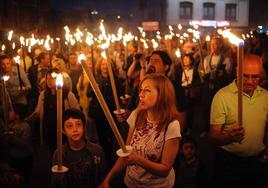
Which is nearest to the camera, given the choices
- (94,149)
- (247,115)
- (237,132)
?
(237,132)

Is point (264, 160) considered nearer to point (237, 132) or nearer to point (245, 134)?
point (245, 134)

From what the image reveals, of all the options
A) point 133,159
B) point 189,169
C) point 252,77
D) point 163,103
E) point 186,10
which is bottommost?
point 189,169

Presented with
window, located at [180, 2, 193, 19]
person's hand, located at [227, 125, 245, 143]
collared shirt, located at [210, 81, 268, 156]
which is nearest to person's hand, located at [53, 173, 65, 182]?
person's hand, located at [227, 125, 245, 143]

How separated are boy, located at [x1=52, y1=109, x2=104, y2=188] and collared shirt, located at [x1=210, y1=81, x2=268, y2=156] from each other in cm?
121

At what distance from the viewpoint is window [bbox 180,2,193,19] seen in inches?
2194

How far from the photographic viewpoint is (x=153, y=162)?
3471mm

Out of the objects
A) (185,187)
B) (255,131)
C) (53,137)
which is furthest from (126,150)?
(53,137)

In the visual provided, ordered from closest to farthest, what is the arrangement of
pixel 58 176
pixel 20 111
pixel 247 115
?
pixel 58 176 → pixel 247 115 → pixel 20 111

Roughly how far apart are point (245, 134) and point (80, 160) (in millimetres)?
1613

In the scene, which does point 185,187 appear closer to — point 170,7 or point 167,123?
point 167,123

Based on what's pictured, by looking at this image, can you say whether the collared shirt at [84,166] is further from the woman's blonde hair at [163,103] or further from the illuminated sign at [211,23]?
the illuminated sign at [211,23]

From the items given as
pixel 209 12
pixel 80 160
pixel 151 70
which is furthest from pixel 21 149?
pixel 209 12

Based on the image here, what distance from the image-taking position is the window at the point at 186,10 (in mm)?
55725

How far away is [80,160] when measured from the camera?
4.10 meters
